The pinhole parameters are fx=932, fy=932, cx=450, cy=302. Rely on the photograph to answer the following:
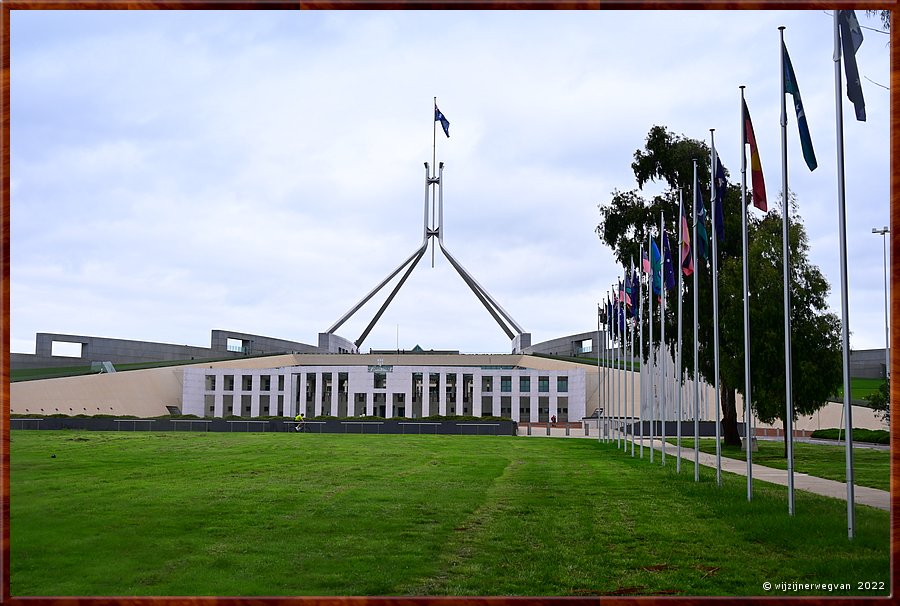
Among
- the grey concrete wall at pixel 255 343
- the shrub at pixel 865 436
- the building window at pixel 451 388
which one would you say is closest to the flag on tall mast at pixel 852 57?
the shrub at pixel 865 436

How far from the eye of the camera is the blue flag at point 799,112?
11.4 meters

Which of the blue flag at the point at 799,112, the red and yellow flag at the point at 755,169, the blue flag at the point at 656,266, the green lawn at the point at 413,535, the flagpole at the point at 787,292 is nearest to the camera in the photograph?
the green lawn at the point at 413,535

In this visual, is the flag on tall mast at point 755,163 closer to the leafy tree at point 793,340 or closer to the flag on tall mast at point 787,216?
the flag on tall mast at point 787,216

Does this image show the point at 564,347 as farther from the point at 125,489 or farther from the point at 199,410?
the point at 125,489

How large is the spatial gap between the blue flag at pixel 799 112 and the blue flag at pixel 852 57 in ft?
Result: 3.99

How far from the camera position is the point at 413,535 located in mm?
9852

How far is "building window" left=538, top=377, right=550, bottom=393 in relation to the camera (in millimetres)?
62156

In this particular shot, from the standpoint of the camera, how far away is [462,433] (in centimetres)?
4281

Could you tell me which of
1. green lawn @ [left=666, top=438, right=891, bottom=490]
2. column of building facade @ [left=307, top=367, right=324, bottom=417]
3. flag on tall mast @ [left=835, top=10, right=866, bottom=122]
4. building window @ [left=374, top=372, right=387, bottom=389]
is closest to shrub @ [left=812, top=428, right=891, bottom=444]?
green lawn @ [left=666, top=438, right=891, bottom=490]

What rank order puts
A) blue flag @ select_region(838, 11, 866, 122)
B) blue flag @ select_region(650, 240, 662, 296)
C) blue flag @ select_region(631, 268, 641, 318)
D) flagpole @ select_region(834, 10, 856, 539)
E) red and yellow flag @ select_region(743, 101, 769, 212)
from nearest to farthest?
flagpole @ select_region(834, 10, 856, 539) → blue flag @ select_region(838, 11, 866, 122) → red and yellow flag @ select_region(743, 101, 769, 212) → blue flag @ select_region(650, 240, 662, 296) → blue flag @ select_region(631, 268, 641, 318)

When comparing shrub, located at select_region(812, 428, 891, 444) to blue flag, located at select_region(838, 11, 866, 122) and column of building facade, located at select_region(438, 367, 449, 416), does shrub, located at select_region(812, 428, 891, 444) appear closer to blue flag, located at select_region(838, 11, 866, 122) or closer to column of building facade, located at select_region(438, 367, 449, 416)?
column of building facade, located at select_region(438, 367, 449, 416)

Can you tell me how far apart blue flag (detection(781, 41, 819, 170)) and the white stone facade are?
49.8 metres

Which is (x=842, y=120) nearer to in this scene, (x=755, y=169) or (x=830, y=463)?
(x=755, y=169)

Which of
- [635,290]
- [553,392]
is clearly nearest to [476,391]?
[553,392]
